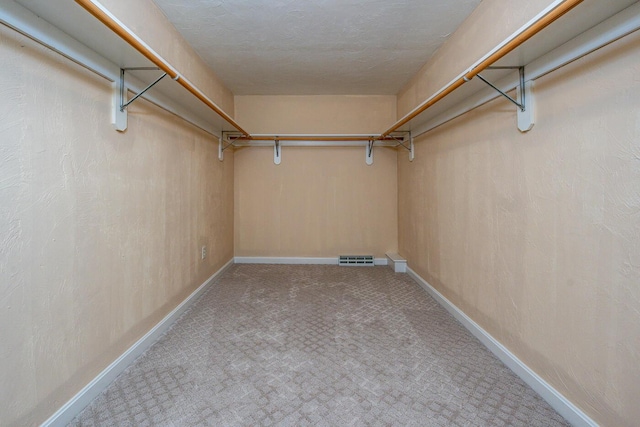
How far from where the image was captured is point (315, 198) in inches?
152

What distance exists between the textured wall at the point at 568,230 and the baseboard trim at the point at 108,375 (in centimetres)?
226

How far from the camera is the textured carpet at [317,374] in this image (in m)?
1.28

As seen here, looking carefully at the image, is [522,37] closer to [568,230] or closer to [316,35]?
[568,230]

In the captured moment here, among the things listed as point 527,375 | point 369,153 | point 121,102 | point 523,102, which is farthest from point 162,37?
point 527,375

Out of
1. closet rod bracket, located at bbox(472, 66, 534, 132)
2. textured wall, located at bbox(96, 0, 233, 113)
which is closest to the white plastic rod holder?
closet rod bracket, located at bbox(472, 66, 534, 132)

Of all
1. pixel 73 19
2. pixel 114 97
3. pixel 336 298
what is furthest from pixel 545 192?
pixel 114 97

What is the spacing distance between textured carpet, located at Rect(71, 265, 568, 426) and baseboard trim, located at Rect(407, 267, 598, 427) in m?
0.04

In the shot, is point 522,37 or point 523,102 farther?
point 523,102

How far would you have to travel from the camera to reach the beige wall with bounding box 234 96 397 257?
3850 millimetres

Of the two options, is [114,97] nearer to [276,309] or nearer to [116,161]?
[116,161]

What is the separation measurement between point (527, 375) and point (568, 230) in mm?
822

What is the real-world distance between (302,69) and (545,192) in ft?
8.00

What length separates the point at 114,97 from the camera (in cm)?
155

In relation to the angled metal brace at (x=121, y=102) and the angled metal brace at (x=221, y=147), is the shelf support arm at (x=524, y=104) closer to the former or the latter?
the angled metal brace at (x=121, y=102)
